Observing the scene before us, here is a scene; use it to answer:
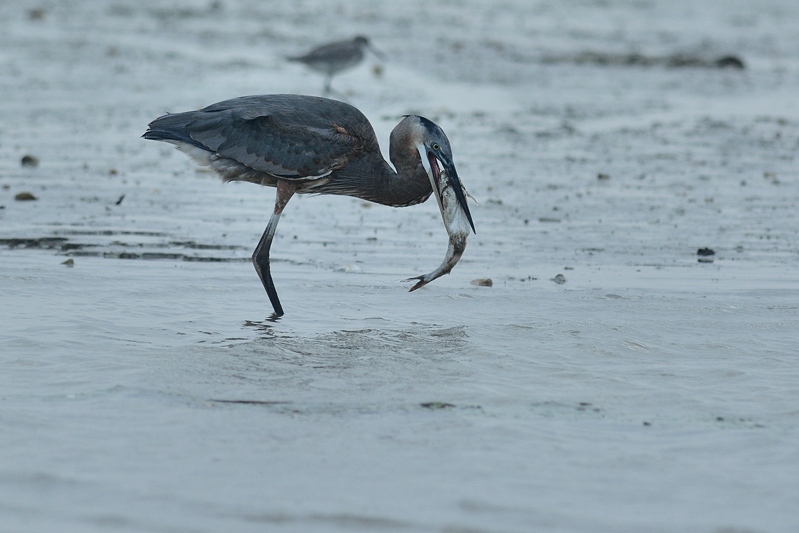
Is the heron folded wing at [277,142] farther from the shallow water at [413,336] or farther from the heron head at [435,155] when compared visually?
the shallow water at [413,336]

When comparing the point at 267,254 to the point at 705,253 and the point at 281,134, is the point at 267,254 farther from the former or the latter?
the point at 705,253

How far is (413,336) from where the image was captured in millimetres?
6262

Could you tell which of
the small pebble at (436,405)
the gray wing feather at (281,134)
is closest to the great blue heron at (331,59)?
the gray wing feather at (281,134)

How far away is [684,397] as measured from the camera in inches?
204

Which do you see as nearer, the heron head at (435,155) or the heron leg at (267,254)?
the heron head at (435,155)

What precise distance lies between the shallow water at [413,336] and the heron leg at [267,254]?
0.55 ft

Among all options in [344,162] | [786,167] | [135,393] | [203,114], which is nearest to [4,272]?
[203,114]

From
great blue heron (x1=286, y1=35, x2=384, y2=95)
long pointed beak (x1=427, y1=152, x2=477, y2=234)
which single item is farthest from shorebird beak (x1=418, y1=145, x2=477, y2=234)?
great blue heron (x1=286, y1=35, x2=384, y2=95)

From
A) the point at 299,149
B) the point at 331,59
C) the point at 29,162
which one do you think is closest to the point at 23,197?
the point at 29,162

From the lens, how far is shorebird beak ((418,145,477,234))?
6562mm

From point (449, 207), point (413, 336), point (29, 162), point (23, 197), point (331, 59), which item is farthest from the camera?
point (331, 59)

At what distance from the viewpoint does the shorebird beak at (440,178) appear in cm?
656

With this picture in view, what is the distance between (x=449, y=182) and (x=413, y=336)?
3.08 ft

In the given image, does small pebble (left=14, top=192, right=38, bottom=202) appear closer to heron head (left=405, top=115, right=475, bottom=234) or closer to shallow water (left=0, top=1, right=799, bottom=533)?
shallow water (left=0, top=1, right=799, bottom=533)
